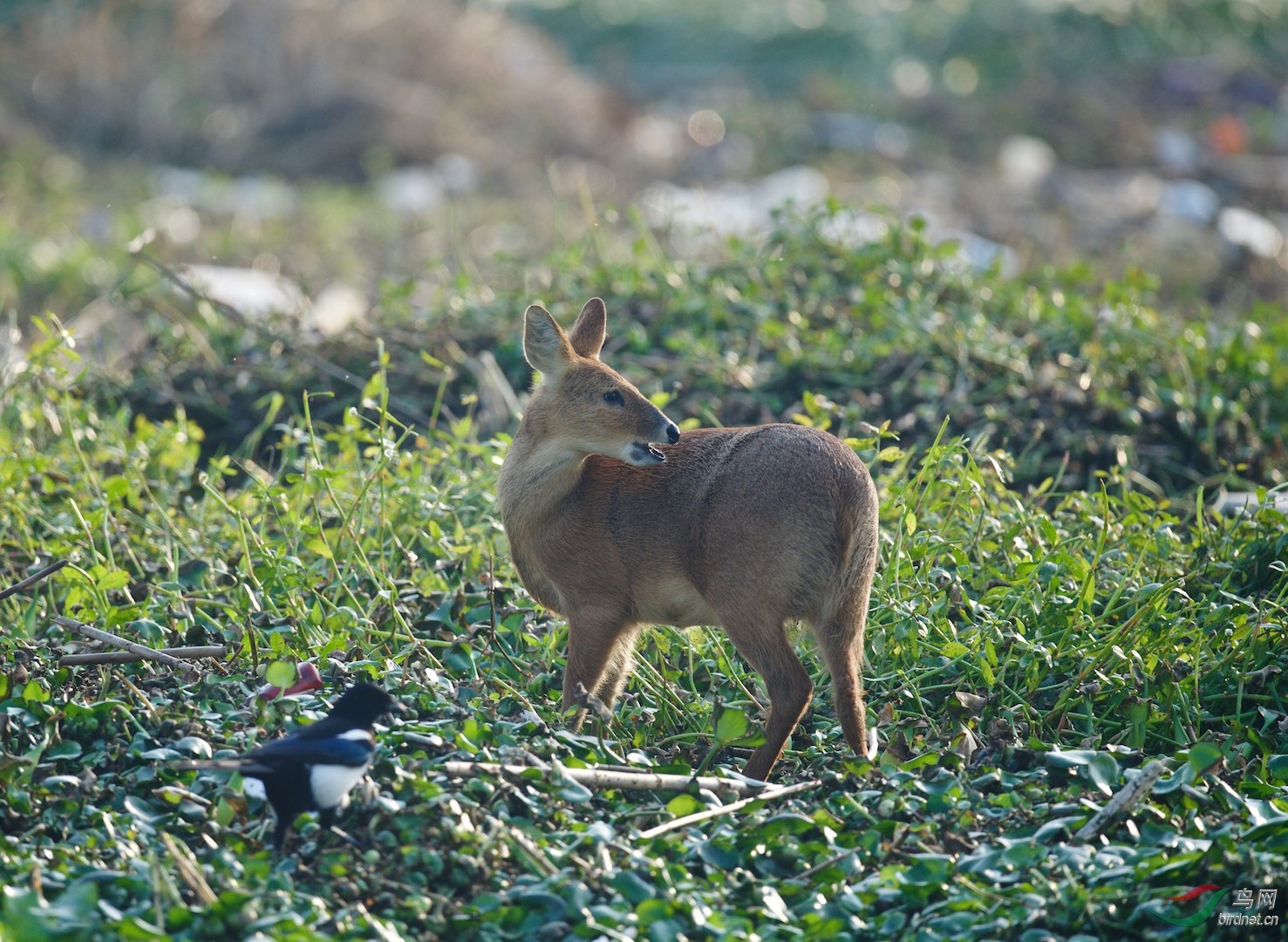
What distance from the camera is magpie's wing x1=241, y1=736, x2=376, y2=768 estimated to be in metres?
2.82

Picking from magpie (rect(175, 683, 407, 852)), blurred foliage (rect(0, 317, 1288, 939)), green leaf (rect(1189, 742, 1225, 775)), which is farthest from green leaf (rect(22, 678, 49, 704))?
green leaf (rect(1189, 742, 1225, 775))

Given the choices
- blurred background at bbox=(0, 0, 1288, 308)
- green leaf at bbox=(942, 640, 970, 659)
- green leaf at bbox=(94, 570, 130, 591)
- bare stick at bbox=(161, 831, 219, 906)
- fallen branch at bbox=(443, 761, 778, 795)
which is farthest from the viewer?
blurred background at bbox=(0, 0, 1288, 308)

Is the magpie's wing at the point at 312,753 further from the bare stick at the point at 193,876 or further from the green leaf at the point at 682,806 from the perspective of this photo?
the green leaf at the point at 682,806

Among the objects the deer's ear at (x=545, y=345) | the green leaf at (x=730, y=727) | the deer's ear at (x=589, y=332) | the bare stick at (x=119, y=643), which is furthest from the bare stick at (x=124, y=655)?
the green leaf at (x=730, y=727)

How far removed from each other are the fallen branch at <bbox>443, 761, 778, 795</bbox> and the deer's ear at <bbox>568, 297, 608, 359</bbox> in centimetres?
135

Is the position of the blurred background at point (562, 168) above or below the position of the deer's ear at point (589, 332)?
below

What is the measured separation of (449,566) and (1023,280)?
397 cm

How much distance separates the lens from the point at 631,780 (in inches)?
126

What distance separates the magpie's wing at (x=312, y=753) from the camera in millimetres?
2818

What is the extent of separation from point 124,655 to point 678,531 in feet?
4.68

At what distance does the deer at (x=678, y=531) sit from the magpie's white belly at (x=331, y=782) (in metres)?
0.70

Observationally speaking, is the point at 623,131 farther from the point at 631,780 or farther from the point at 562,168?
the point at 631,780

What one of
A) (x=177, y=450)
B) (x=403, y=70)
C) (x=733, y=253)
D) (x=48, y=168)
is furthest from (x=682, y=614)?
(x=403, y=70)

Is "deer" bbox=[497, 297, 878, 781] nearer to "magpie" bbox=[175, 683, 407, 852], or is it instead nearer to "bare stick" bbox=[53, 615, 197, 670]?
"magpie" bbox=[175, 683, 407, 852]
